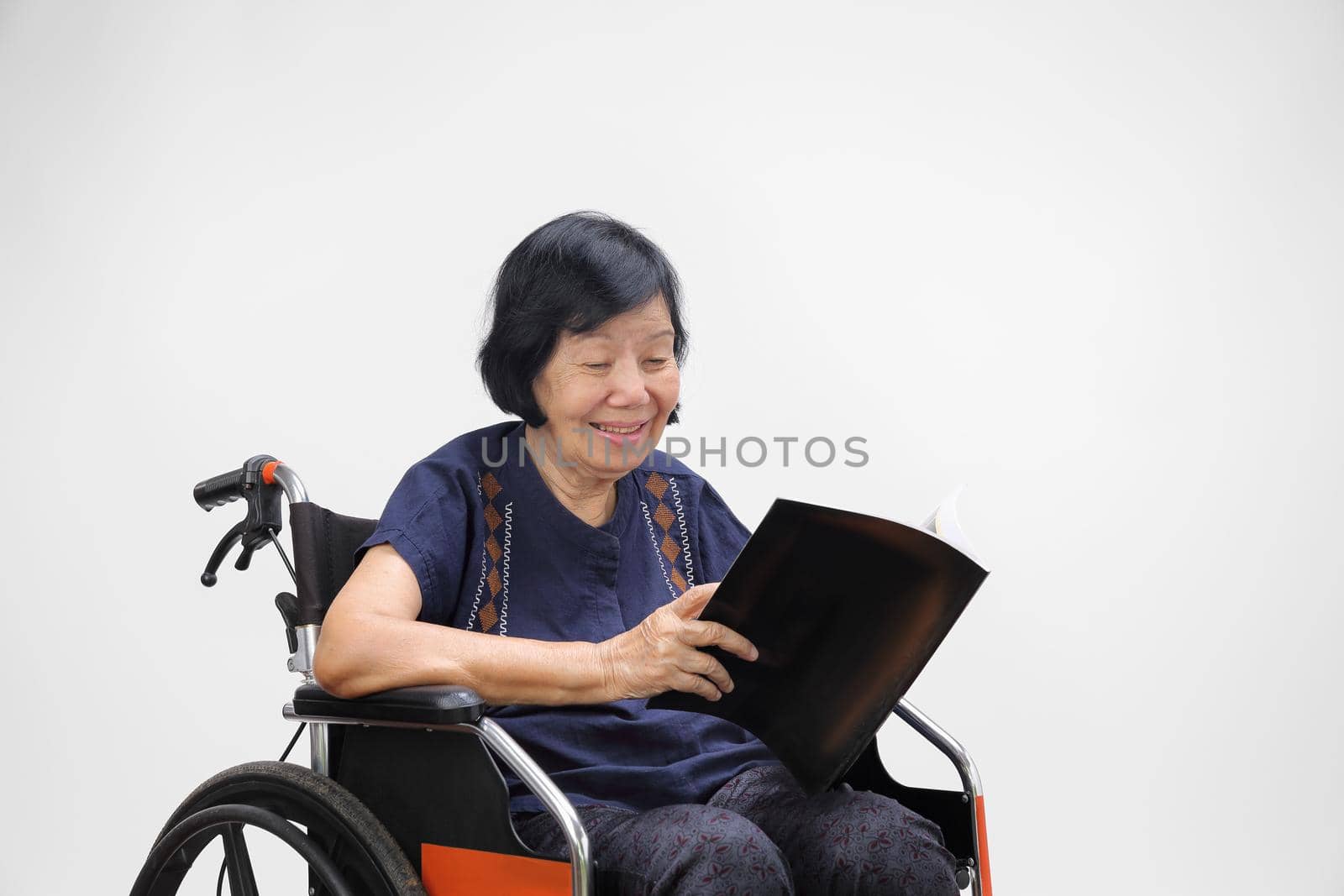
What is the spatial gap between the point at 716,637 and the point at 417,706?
1.10ft

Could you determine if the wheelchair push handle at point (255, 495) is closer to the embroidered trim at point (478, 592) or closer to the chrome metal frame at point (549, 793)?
the embroidered trim at point (478, 592)

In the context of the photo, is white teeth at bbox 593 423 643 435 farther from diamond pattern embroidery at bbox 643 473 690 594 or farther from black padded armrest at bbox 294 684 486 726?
black padded armrest at bbox 294 684 486 726

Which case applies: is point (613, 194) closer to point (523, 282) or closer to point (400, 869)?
point (523, 282)

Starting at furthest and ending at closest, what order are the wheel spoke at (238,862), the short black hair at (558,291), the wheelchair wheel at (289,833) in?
the short black hair at (558,291) → the wheel spoke at (238,862) → the wheelchair wheel at (289,833)

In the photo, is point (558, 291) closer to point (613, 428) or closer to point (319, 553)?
point (613, 428)

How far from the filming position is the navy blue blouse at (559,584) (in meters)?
1.49

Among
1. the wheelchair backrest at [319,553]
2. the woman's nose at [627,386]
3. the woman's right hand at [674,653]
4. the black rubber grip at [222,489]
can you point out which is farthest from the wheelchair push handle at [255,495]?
the woman's right hand at [674,653]

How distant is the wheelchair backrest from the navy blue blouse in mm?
135

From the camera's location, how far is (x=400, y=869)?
4.37 ft

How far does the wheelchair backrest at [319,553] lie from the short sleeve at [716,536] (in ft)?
1.56

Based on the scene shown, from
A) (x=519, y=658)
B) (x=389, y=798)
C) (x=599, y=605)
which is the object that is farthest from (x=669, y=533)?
(x=389, y=798)

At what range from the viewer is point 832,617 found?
4.35 ft

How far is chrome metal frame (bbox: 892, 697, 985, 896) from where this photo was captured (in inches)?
60.1

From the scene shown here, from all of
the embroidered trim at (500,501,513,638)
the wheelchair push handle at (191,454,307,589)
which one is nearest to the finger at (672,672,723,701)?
the embroidered trim at (500,501,513,638)
